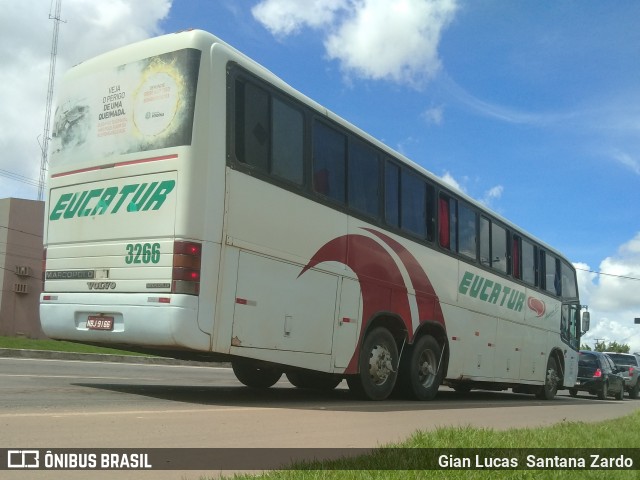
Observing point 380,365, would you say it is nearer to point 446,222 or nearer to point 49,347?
point 446,222

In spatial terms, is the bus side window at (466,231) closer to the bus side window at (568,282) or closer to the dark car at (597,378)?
the bus side window at (568,282)

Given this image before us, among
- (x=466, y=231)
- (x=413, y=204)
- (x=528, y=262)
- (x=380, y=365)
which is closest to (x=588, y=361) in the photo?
(x=528, y=262)

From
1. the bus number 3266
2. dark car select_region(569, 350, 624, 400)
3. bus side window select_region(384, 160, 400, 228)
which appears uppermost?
bus side window select_region(384, 160, 400, 228)

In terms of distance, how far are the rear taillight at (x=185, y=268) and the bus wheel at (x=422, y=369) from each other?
4946mm

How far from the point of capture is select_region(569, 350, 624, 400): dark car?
898 inches

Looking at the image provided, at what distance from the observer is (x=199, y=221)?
24.5 feet

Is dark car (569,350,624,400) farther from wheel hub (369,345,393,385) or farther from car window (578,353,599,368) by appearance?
wheel hub (369,345,393,385)

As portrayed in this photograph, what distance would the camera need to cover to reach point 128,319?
24.9 ft

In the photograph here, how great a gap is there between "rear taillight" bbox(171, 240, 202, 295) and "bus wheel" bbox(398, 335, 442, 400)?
4.95 m

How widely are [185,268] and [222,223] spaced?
2.22 ft

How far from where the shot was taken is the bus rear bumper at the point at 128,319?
726 cm

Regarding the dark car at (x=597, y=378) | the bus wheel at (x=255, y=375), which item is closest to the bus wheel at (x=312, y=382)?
the bus wheel at (x=255, y=375)

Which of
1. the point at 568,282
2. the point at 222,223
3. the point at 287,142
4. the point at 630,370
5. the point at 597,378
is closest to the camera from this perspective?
the point at 222,223

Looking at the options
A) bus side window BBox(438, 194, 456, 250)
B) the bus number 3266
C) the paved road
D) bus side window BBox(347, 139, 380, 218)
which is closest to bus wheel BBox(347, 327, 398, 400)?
the paved road
